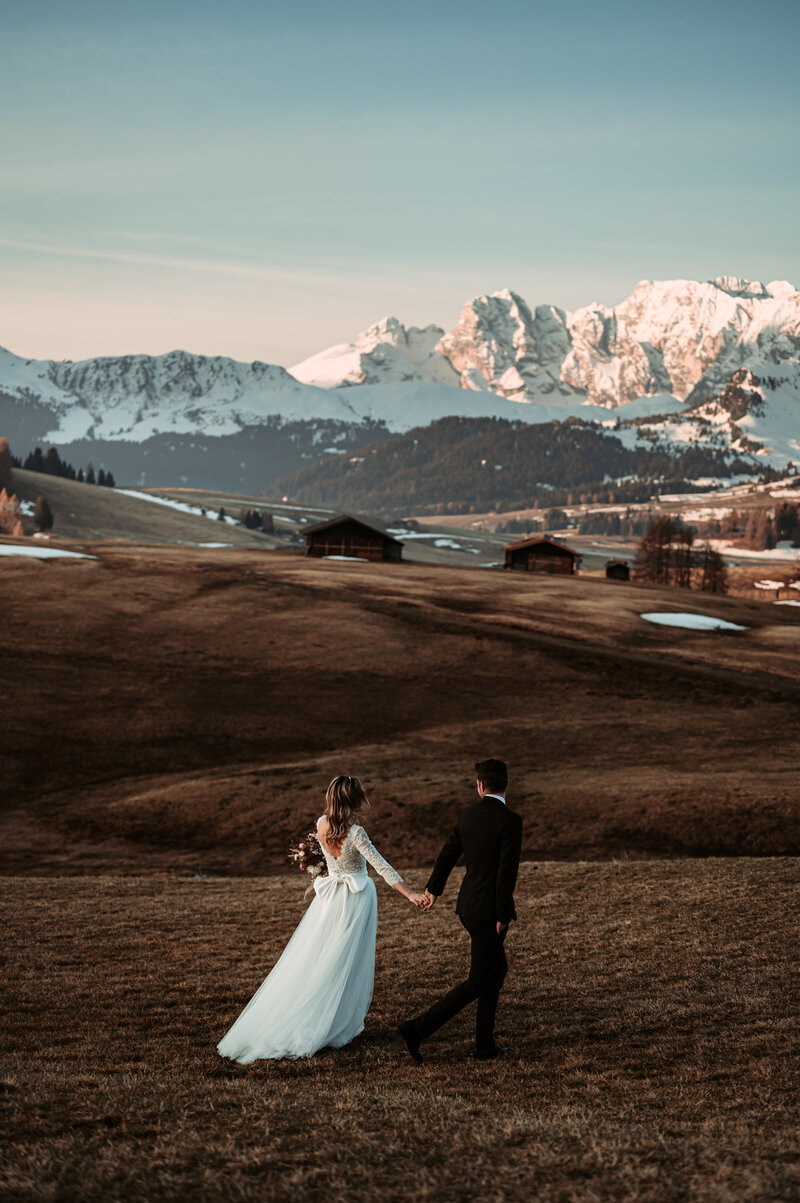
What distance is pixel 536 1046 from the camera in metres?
12.9

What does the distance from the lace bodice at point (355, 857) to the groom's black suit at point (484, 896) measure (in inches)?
25.5

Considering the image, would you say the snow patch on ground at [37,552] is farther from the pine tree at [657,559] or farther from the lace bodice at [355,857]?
the pine tree at [657,559]

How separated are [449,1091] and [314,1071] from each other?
5.65ft

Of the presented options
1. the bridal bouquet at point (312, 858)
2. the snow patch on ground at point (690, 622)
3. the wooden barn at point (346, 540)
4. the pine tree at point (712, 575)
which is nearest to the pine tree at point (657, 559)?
the pine tree at point (712, 575)

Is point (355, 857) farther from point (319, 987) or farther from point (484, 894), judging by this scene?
point (484, 894)

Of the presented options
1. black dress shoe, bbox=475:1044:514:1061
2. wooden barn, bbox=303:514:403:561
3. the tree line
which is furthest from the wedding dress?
the tree line

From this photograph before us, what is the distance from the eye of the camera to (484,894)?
1198 centimetres

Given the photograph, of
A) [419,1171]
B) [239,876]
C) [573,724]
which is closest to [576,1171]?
[419,1171]

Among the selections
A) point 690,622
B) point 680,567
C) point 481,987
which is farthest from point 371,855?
point 680,567

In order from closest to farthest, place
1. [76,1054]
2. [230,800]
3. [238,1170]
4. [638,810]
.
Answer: [238,1170] < [76,1054] < [638,810] < [230,800]

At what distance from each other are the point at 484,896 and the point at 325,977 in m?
2.20

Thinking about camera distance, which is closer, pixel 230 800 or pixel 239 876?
pixel 239 876

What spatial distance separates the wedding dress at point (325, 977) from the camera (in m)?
12.3

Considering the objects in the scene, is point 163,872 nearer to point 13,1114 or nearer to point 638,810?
point 638,810
